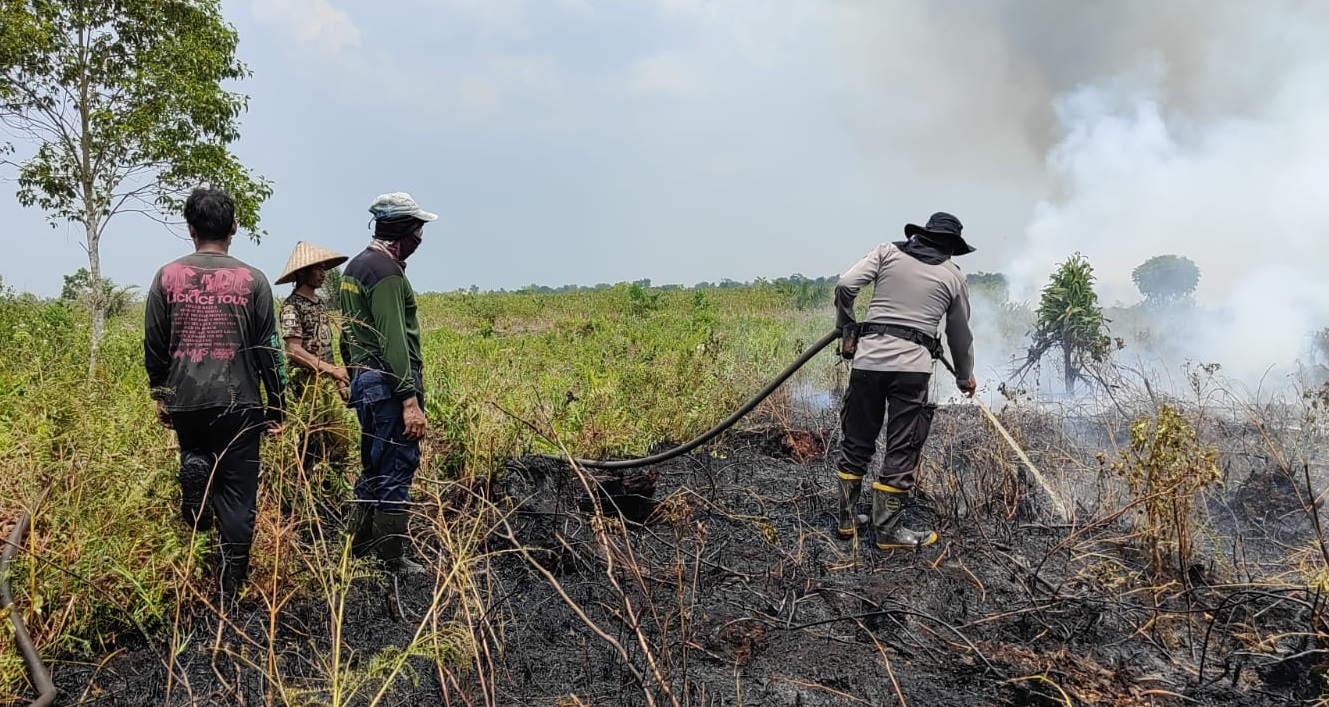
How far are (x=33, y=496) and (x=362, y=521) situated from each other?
1.26m

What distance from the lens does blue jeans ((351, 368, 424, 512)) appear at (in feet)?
12.0

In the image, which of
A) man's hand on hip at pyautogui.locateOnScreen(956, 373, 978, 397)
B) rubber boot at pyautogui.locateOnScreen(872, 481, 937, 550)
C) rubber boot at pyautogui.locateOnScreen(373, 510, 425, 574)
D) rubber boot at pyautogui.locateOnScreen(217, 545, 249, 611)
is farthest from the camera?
man's hand on hip at pyautogui.locateOnScreen(956, 373, 978, 397)

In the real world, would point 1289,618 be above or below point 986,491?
below

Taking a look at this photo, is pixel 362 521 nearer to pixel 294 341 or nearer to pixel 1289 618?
pixel 294 341

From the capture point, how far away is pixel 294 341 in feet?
13.4

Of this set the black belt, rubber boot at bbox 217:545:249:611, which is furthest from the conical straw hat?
the black belt

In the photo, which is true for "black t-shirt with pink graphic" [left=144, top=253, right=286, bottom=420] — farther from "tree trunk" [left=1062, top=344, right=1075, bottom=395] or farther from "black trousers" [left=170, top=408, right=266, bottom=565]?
"tree trunk" [left=1062, top=344, right=1075, bottom=395]

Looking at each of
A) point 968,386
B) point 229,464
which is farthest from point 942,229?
point 229,464

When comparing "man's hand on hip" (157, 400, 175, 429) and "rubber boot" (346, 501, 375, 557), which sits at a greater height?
"man's hand on hip" (157, 400, 175, 429)

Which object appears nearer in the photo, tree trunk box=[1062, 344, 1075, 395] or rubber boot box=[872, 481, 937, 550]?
rubber boot box=[872, 481, 937, 550]

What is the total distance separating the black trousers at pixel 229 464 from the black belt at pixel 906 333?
3281 mm

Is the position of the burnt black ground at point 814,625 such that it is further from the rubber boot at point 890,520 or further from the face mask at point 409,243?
the face mask at point 409,243

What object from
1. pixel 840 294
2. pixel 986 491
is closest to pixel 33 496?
pixel 840 294

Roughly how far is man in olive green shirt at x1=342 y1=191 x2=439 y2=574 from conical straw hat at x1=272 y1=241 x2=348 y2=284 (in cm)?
55
